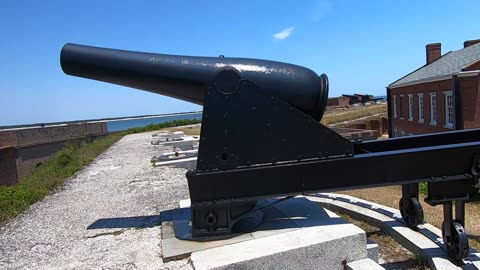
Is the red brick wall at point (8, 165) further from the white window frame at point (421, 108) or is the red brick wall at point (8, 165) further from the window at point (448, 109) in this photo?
the window at point (448, 109)

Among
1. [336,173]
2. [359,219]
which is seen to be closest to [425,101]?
[359,219]

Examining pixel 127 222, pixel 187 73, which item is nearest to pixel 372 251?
pixel 187 73

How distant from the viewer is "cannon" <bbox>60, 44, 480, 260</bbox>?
9.56ft

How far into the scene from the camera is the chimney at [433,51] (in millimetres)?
26641

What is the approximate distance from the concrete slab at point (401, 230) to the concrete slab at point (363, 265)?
22.5 inches

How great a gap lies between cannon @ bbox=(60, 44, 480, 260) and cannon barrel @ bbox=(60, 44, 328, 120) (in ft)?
0.04

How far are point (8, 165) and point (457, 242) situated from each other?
Answer: 27.6m

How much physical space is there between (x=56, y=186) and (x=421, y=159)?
19.7 feet

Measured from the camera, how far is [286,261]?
2.64 meters

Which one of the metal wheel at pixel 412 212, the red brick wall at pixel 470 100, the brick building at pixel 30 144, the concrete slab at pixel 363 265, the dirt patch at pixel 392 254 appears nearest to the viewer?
the concrete slab at pixel 363 265

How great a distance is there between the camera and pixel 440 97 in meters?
18.1

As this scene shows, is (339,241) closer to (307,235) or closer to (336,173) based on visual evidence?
(307,235)

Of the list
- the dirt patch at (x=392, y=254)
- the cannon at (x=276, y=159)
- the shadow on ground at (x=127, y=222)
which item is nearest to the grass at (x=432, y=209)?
the dirt patch at (x=392, y=254)

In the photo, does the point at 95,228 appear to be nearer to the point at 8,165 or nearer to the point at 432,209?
the point at 432,209
